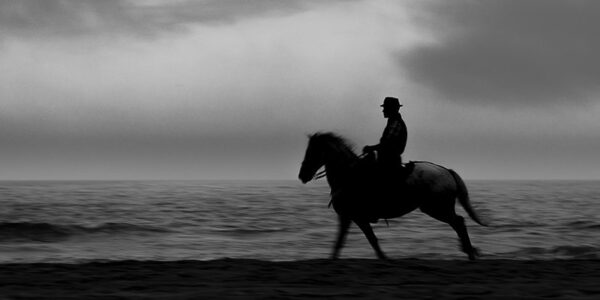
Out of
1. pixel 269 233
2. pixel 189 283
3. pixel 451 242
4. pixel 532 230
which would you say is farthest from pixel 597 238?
pixel 189 283

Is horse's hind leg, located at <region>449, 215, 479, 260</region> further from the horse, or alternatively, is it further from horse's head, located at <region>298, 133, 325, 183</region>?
horse's head, located at <region>298, 133, 325, 183</region>

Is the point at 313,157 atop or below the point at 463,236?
atop

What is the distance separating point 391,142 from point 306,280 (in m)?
3.48

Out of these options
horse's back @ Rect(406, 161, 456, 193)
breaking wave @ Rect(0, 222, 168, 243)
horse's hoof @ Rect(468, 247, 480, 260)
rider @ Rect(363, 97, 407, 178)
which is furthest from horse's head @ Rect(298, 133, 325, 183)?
breaking wave @ Rect(0, 222, 168, 243)

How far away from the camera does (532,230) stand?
69.6 feet

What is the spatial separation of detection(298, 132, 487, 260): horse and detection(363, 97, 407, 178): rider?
231 millimetres

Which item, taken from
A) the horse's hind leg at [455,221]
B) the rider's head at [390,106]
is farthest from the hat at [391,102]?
the horse's hind leg at [455,221]

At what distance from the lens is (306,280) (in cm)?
822

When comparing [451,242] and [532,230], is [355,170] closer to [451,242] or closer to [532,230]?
[451,242]

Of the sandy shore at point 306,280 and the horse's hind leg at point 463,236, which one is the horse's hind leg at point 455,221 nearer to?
the horse's hind leg at point 463,236

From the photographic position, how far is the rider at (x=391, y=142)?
1098cm

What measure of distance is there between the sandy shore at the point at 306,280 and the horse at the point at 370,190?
3.84ft

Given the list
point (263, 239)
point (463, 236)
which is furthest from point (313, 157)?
point (263, 239)

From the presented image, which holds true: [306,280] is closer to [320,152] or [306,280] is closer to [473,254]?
[320,152]
